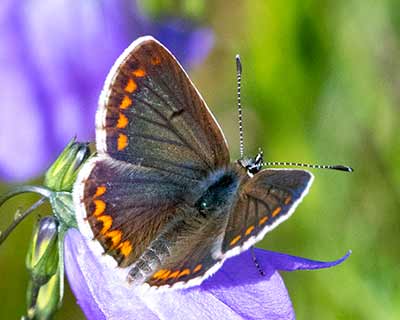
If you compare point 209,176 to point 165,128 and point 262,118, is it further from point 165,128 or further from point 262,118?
point 262,118

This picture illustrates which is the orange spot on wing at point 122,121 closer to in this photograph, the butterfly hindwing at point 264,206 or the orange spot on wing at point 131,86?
the orange spot on wing at point 131,86

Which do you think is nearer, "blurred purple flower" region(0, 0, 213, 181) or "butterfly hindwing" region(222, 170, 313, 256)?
"butterfly hindwing" region(222, 170, 313, 256)

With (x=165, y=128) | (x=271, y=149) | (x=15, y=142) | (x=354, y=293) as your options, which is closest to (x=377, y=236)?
(x=354, y=293)

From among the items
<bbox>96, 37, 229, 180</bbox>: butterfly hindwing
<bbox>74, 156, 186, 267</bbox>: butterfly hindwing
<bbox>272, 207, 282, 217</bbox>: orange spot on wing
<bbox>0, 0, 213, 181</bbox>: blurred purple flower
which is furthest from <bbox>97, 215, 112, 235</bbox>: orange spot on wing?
<bbox>0, 0, 213, 181</bbox>: blurred purple flower

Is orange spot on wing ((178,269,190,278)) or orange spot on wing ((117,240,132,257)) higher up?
orange spot on wing ((117,240,132,257))

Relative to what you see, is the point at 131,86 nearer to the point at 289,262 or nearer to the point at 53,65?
the point at 289,262

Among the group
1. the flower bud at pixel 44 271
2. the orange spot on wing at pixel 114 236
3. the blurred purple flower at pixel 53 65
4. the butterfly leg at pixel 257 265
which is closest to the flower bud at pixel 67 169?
the flower bud at pixel 44 271

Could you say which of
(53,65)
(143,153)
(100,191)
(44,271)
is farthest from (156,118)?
(53,65)

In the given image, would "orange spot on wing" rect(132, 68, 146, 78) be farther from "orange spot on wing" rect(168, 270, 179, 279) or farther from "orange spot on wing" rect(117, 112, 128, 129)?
"orange spot on wing" rect(168, 270, 179, 279)
